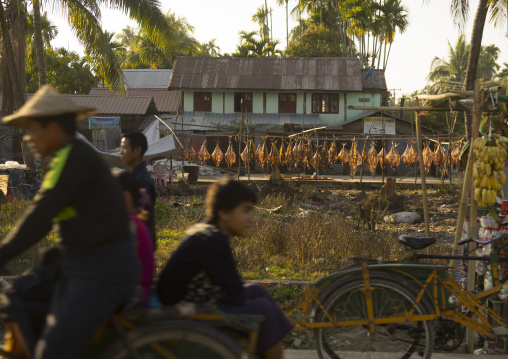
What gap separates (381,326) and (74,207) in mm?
2523

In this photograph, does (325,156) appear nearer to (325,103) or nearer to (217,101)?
(325,103)

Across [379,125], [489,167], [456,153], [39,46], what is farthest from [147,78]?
[489,167]

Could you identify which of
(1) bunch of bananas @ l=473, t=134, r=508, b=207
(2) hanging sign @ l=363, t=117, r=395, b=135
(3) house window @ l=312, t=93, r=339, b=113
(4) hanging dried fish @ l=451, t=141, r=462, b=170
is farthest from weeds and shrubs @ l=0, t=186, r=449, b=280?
(3) house window @ l=312, t=93, r=339, b=113

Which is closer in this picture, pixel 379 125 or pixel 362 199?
pixel 362 199

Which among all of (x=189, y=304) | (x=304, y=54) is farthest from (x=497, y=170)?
(x=304, y=54)

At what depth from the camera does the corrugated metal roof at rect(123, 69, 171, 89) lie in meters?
40.6

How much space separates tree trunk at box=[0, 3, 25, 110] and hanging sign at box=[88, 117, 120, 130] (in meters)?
13.1

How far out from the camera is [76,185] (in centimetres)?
244

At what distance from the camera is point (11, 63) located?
609 inches

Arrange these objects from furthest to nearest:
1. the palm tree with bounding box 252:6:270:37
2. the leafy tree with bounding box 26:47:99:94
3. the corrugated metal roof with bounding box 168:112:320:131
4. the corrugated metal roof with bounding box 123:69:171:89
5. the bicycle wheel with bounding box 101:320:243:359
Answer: the palm tree with bounding box 252:6:270:37 < the corrugated metal roof with bounding box 123:69:171:89 < the leafy tree with bounding box 26:47:99:94 < the corrugated metal roof with bounding box 168:112:320:131 < the bicycle wheel with bounding box 101:320:243:359

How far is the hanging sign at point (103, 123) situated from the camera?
95.1 ft

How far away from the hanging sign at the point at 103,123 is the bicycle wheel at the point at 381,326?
1041 inches

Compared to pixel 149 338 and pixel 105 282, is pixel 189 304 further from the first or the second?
pixel 105 282

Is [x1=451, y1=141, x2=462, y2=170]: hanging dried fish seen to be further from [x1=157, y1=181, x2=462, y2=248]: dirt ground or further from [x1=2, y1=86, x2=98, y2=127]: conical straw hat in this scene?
[x1=2, y1=86, x2=98, y2=127]: conical straw hat
